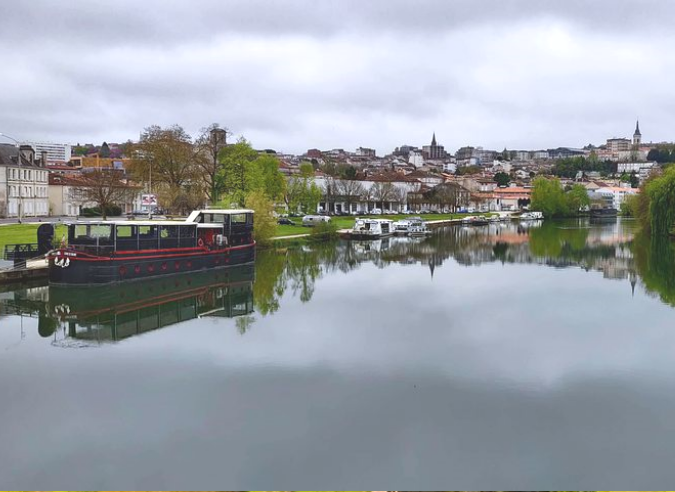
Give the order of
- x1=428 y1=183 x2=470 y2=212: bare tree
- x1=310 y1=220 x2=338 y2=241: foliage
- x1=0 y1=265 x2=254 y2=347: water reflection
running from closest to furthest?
x1=0 y1=265 x2=254 y2=347: water reflection, x1=310 y1=220 x2=338 y2=241: foliage, x1=428 y1=183 x2=470 y2=212: bare tree

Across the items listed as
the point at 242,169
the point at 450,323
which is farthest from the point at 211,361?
the point at 242,169

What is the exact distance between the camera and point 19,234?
3666cm

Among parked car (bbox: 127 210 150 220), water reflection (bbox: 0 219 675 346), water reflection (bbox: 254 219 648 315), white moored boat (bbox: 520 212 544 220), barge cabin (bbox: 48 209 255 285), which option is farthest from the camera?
white moored boat (bbox: 520 212 544 220)

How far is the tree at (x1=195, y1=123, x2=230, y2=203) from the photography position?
166 feet

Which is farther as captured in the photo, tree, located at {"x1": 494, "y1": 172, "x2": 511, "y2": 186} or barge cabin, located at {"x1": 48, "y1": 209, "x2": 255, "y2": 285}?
tree, located at {"x1": 494, "y1": 172, "x2": 511, "y2": 186}

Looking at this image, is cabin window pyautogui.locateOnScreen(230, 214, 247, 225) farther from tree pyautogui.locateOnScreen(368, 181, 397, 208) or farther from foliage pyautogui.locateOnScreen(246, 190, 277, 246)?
tree pyautogui.locateOnScreen(368, 181, 397, 208)

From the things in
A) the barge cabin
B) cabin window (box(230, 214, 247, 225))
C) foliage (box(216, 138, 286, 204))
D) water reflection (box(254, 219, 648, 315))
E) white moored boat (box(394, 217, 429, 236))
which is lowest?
water reflection (box(254, 219, 648, 315))

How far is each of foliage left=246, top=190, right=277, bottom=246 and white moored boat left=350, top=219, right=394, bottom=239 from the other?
42.1ft

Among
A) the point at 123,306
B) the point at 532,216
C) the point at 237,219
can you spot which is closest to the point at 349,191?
the point at 532,216

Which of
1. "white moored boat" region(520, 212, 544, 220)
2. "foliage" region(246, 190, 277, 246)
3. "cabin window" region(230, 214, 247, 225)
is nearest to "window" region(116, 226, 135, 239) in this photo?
"cabin window" region(230, 214, 247, 225)

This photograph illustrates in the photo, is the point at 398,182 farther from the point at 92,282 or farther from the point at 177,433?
the point at 177,433

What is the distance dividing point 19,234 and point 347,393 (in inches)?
1151

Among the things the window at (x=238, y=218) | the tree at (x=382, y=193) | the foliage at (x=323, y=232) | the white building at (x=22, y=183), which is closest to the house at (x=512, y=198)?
the tree at (x=382, y=193)

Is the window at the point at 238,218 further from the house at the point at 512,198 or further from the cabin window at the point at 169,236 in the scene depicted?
the house at the point at 512,198
